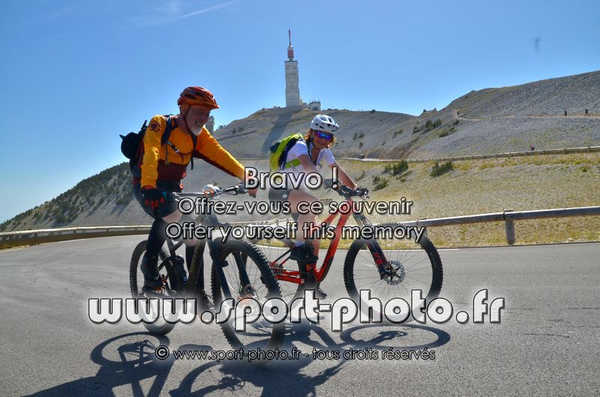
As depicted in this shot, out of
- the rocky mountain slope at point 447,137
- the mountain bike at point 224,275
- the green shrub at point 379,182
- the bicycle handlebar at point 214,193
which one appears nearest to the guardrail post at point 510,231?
the mountain bike at point 224,275

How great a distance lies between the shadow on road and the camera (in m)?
3.50

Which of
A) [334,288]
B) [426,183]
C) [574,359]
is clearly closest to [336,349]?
[574,359]

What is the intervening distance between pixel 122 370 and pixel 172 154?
2.10 meters

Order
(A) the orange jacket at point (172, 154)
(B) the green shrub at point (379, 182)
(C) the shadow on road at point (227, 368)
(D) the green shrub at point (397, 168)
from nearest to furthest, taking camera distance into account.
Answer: (C) the shadow on road at point (227, 368), (A) the orange jacket at point (172, 154), (B) the green shrub at point (379, 182), (D) the green shrub at point (397, 168)

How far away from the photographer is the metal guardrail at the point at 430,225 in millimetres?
11875

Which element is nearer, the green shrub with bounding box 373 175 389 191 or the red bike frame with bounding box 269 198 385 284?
the red bike frame with bounding box 269 198 385 284

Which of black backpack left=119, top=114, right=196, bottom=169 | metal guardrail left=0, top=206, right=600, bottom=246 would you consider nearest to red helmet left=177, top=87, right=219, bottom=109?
black backpack left=119, top=114, right=196, bottom=169

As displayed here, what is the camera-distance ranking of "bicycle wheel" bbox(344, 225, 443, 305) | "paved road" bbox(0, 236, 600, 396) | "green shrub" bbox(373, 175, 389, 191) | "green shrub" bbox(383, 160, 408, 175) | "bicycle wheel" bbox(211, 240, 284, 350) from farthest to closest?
"green shrub" bbox(383, 160, 408, 175) < "green shrub" bbox(373, 175, 389, 191) < "bicycle wheel" bbox(344, 225, 443, 305) < "bicycle wheel" bbox(211, 240, 284, 350) < "paved road" bbox(0, 236, 600, 396)

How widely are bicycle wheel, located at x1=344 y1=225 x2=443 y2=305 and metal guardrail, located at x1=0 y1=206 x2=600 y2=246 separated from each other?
62 cm

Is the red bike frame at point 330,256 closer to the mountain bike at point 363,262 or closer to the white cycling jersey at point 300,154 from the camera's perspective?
the mountain bike at point 363,262

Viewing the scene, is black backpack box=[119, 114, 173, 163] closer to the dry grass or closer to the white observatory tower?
the dry grass

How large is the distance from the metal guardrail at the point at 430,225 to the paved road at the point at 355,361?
1.85 m

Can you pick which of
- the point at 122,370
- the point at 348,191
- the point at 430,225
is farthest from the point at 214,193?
the point at 430,225

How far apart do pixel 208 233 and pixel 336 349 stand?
1.52 metres
